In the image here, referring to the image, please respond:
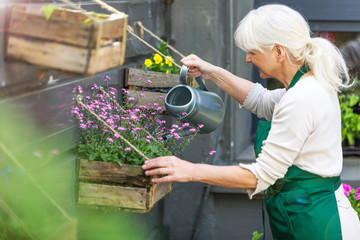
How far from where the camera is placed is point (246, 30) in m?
2.23

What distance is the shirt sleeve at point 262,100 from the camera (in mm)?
2711

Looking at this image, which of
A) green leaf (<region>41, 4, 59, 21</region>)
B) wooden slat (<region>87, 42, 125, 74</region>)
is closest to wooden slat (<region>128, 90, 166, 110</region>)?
wooden slat (<region>87, 42, 125, 74</region>)

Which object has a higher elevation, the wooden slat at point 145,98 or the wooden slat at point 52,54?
the wooden slat at point 52,54

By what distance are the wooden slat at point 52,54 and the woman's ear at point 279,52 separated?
2.76 ft

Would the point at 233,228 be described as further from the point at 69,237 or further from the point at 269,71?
the point at 69,237

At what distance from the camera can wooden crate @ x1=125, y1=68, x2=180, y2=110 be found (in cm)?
296

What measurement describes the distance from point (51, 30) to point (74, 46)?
0.08 meters

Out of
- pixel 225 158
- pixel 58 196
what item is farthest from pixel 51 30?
pixel 225 158

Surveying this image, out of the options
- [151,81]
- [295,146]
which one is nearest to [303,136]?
[295,146]

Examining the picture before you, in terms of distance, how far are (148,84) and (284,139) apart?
41.8 inches

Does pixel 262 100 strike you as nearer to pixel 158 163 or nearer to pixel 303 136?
pixel 303 136

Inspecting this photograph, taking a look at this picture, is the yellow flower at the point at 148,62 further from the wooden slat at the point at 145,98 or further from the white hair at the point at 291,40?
the white hair at the point at 291,40

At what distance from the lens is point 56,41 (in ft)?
5.57

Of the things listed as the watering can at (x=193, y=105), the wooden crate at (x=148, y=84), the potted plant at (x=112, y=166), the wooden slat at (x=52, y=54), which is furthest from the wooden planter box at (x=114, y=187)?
the wooden slat at (x=52, y=54)
